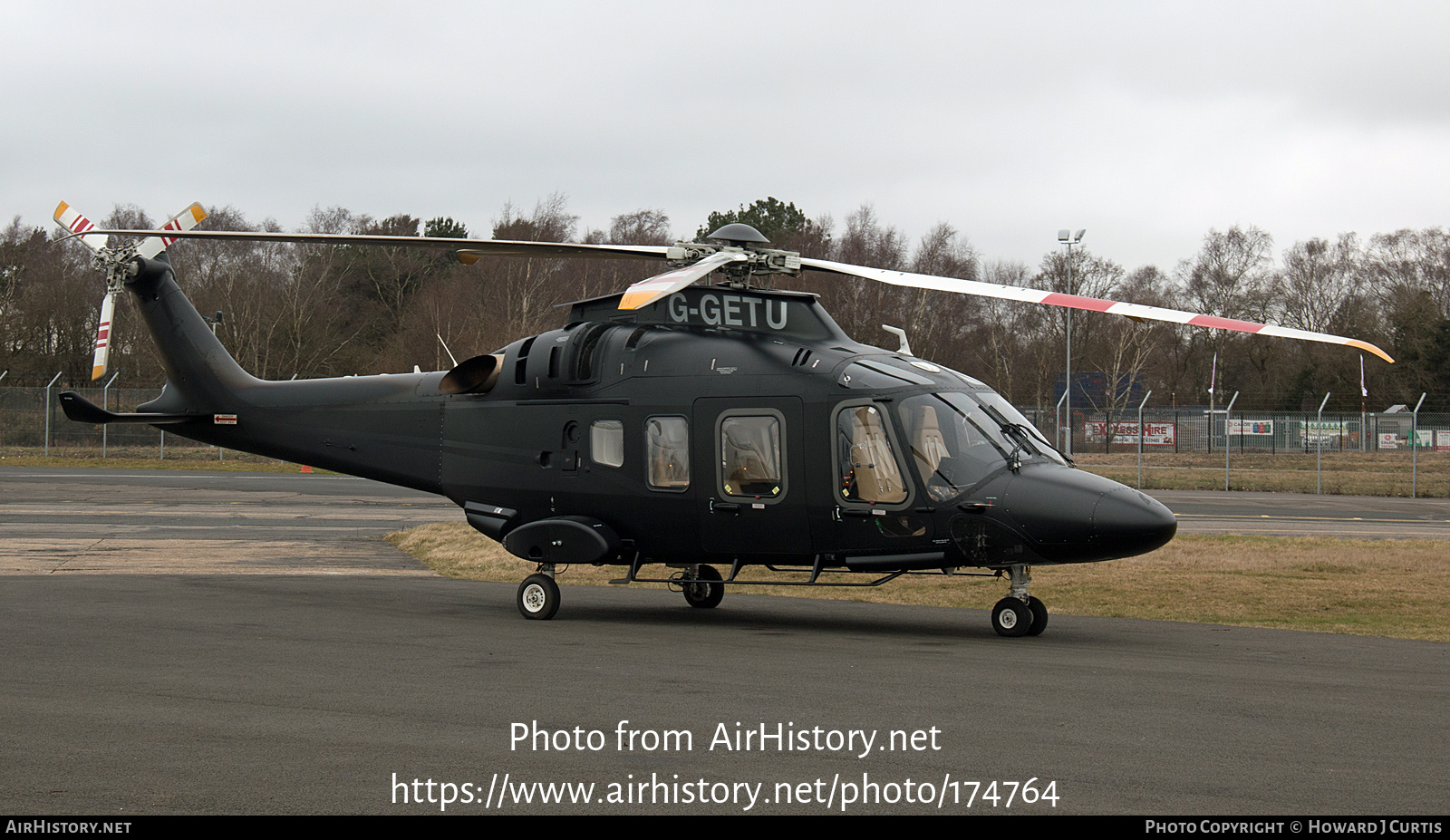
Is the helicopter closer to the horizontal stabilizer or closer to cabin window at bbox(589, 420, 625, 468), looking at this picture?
cabin window at bbox(589, 420, 625, 468)

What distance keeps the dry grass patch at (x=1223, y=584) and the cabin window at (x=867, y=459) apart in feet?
13.2

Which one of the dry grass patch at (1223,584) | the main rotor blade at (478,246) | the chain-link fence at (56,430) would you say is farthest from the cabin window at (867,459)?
the chain-link fence at (56,430)

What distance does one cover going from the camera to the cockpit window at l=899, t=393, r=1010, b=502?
34.7 ft

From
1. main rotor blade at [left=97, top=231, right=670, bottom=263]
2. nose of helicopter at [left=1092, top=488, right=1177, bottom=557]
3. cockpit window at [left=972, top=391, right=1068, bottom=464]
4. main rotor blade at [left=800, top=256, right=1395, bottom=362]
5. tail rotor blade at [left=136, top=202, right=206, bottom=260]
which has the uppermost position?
tail rotor blade at [left=136, top=202, right=206, bottom=260]

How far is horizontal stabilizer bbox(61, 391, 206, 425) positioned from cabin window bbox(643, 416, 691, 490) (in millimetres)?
7132

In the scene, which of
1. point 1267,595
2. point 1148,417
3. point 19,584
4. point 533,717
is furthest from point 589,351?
point 1148,417

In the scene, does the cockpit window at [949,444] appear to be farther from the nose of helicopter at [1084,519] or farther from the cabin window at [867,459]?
the nose of helicopter at [1084,519]

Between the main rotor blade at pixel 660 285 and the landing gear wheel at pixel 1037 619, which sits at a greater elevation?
the main rotor blade at pixel 660 285

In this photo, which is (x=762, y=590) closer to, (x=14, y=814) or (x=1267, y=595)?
(x=1267, y=595)

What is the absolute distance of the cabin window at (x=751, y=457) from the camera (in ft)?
37.5

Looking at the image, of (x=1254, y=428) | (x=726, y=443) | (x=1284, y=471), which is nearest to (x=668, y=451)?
(x=726, y=443)

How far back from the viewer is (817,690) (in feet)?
26.4

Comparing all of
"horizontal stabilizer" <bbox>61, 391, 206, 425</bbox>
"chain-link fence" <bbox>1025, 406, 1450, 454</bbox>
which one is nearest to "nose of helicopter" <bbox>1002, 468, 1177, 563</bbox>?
"horizontal stabilizer" <bbox>61, 391, 206, 425</bbox>
